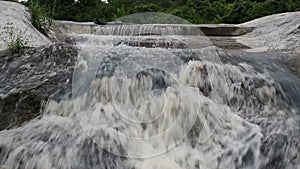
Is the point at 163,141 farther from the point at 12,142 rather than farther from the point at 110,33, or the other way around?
the point at 110,33

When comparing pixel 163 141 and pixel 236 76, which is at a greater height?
pixel 236 76

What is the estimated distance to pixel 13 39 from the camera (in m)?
5.12

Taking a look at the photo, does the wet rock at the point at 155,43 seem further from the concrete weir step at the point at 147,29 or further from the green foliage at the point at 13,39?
the green foliage at the point at 13,39

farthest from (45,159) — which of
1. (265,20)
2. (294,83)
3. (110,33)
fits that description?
(265,20)

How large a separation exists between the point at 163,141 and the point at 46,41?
3.41 metres

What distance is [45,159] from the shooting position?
9.39 ft

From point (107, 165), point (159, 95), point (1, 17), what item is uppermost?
point (1, 17)

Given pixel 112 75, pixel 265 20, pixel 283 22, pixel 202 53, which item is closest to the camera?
pixel 112 75

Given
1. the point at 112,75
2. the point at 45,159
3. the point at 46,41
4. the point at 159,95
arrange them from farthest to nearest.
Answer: the point at 46,41, the point at 112,75, the point at 159,95, the point at 45,159

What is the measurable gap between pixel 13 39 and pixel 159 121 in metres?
2.85

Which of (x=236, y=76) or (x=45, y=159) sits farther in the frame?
(x=236, y=76)

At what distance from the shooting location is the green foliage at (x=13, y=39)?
15.1 feet

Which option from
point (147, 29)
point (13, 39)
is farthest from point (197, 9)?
→ point (13, 39)

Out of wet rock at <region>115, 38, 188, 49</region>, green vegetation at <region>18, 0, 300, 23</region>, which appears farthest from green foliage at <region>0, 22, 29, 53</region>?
green vegetation at <region>18, 0, 300, 23</region>
